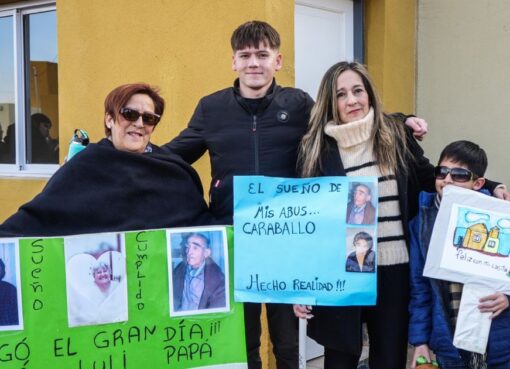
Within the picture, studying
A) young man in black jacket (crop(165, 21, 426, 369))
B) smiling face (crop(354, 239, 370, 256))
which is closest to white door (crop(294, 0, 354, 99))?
young man in black jacket (crop(165, 21, 426, 369))

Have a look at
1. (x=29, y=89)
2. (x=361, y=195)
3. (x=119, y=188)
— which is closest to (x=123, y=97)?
(x=119, y=188)

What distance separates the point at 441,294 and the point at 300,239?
0.61 metres

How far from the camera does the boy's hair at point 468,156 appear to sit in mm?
2621

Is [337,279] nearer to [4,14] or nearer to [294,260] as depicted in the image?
[294,260]

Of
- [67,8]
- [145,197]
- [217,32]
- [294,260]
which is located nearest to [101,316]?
[145,197]

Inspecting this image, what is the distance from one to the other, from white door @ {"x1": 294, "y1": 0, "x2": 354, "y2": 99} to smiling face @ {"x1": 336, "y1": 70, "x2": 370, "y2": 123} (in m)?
1.80

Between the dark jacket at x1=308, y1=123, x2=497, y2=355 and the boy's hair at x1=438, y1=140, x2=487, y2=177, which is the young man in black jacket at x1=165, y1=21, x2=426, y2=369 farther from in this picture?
the boy's hair at x1=438, y1=140, x2=487, y2=177

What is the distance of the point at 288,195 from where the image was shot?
2.69 meters

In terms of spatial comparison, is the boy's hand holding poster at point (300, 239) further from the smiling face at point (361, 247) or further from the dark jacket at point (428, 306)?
the dark jacket at point (428, 306)

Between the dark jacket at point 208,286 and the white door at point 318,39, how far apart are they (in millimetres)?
2004

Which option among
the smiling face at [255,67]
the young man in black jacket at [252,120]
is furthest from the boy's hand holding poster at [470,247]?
the smiling face at [255,67]

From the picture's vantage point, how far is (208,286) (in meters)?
2.65

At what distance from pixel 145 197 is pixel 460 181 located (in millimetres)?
1308

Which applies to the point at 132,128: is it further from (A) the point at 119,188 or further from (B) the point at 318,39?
(B) the point at 318,39
